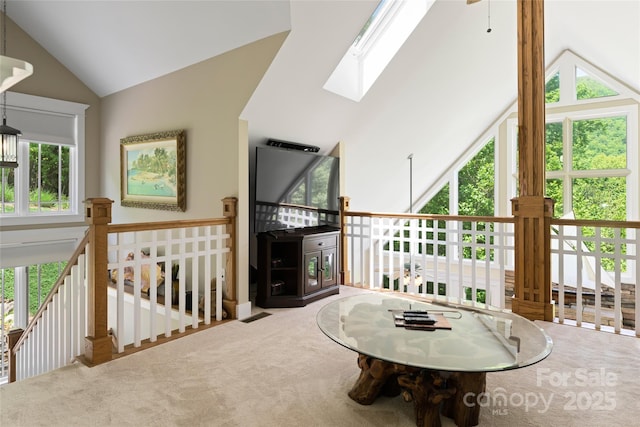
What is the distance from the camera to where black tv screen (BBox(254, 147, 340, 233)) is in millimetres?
3791

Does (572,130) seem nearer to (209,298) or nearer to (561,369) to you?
(561,369)

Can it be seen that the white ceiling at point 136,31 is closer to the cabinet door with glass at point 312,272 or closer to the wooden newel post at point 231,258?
the wooden newel post at point 231,258

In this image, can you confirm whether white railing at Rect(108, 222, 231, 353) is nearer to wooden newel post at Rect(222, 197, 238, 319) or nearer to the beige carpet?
wooden newel post at Rect(222, 197, 238, 319)

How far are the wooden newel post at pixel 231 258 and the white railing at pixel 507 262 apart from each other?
1641 millimetres

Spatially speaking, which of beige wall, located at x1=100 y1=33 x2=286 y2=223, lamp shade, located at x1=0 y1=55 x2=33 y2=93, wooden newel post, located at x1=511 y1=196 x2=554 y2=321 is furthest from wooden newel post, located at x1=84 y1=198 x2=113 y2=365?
wooden newel post, located at x1=511 y1=196 x2=554 y2=321

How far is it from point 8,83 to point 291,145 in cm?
272

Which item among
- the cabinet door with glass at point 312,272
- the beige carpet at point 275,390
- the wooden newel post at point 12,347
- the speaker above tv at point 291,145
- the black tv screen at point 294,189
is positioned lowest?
the wooden newel post at point 12,347

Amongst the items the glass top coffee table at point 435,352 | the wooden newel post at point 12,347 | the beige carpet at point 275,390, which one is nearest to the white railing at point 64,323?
the beige carpet at point 275,390

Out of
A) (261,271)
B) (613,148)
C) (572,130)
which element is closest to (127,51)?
(261,271)

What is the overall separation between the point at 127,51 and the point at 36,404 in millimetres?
3645

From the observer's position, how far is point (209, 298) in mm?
3453

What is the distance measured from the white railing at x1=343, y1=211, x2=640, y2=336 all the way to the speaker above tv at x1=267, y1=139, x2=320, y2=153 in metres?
0.90

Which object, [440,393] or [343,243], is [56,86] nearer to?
[343,243]

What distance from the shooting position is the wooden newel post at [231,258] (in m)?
3.60
